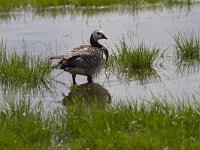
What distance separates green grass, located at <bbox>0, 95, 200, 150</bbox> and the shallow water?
179 cm

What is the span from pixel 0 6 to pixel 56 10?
6.90 ft

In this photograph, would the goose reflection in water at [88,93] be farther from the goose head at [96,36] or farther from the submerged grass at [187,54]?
the submerged grass at [187,54]

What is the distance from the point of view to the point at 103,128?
24.5 feet

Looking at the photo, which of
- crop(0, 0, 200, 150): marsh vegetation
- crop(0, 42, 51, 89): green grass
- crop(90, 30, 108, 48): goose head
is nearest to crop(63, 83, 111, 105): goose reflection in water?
crop(0, 0, 200, 150): marsh vegetation

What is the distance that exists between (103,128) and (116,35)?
8.91 meters

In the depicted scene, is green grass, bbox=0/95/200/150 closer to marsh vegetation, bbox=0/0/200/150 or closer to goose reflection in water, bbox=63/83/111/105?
marsh vegetation, bbox=0/0/200/150

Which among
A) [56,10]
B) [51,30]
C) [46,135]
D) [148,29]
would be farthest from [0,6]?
[46,135]

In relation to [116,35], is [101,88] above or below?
below

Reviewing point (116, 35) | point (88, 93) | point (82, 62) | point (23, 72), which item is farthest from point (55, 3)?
point (88, 93)

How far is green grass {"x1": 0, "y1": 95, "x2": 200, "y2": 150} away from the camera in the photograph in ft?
22.5

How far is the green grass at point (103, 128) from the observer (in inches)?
270

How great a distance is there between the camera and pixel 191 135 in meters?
7.16

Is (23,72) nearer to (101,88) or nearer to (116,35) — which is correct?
(101,88)

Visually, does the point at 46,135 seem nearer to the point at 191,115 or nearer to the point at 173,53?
the point at 191,115
